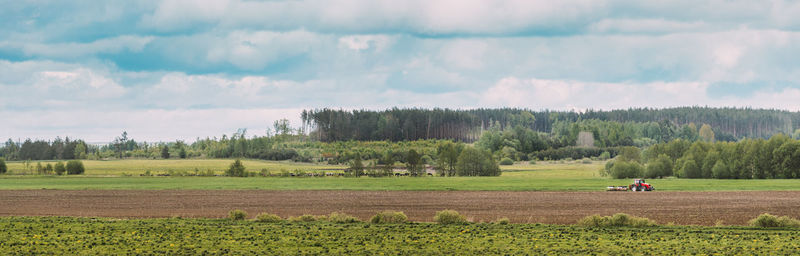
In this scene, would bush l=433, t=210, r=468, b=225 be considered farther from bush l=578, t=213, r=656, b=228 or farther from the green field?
the green field

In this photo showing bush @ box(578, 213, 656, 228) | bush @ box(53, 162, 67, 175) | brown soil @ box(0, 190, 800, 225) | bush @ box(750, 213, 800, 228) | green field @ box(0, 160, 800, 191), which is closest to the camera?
bush @ box(750, 213, 800, 228)

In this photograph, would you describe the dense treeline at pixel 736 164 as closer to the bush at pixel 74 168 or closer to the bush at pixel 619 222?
the bush at pixel 619 222

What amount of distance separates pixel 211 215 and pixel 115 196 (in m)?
30.8

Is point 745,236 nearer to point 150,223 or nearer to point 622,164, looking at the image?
point 150,223

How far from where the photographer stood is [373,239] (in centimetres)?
3469

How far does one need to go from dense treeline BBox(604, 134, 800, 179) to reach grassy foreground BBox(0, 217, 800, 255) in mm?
93263

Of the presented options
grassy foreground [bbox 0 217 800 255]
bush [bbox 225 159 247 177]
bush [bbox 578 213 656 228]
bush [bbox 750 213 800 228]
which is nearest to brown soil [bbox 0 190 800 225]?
bush [bbox 578 213 656 228]

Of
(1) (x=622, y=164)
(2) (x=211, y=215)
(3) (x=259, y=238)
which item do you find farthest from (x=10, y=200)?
(1) (x=622, y=164)

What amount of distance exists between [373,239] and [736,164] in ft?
349

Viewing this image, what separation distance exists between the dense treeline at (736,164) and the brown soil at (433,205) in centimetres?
4918

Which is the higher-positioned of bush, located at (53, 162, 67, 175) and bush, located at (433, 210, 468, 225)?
bush, located at (53, 162, 67, 175)

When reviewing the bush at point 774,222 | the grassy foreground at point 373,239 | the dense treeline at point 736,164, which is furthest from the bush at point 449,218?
the dense treeline at point 736,164

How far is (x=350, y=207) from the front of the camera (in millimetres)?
A: 61250

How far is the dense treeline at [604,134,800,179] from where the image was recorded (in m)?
124
